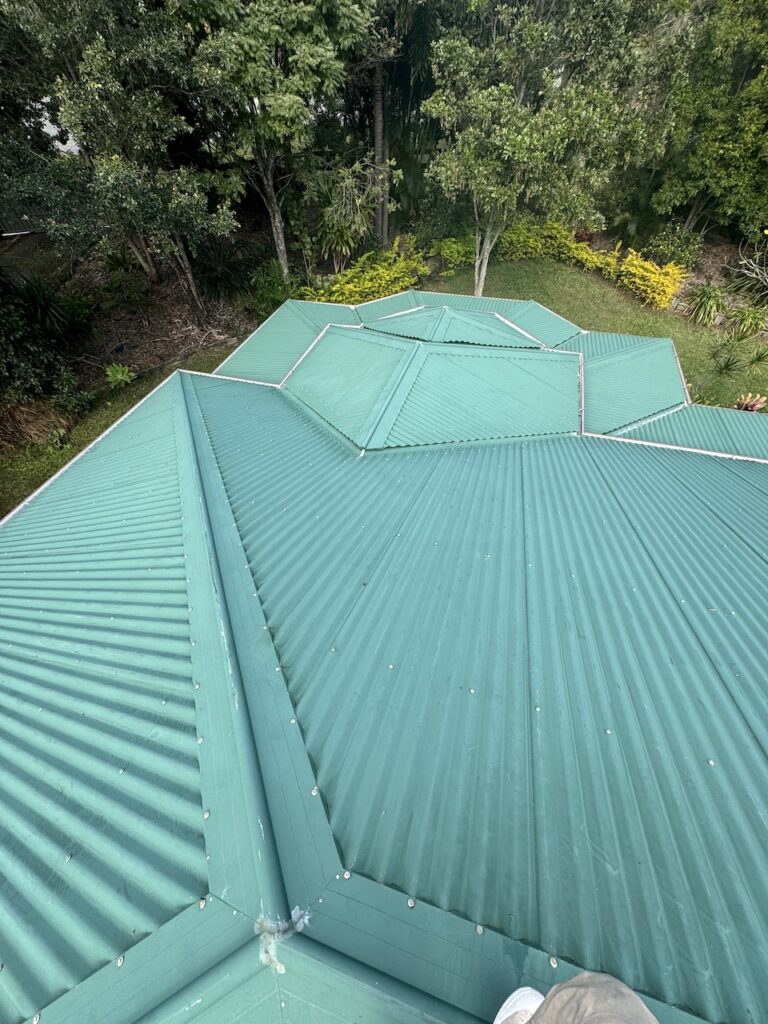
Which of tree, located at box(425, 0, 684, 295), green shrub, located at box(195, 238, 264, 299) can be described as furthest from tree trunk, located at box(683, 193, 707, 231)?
green shrub, located at box(195, 238, 264, 299)

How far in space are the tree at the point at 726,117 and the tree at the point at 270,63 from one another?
37.8 ft

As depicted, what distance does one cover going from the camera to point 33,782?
2131 millimetres

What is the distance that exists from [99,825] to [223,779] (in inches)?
23.3

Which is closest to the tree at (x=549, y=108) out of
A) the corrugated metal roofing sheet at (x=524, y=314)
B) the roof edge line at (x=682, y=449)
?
the corrugated metal roofing sheet at (x=524, y=314)

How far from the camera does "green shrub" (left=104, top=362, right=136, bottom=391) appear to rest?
11656 mm

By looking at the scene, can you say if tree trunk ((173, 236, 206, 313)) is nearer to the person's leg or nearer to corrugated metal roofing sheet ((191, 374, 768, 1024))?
corrugated metal roofing sheet ((191, 374, 768, 1024))

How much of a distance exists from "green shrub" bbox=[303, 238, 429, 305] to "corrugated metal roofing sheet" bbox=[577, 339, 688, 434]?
9.15m

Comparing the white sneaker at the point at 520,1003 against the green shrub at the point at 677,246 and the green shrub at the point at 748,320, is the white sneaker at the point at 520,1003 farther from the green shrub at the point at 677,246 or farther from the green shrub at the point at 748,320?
the green shrub at the point at 677,246

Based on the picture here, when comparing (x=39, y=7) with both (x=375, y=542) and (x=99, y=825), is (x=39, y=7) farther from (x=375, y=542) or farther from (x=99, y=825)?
(x=99, y=825)

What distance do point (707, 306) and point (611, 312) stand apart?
3277 millimetres

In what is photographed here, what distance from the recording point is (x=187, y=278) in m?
13.2

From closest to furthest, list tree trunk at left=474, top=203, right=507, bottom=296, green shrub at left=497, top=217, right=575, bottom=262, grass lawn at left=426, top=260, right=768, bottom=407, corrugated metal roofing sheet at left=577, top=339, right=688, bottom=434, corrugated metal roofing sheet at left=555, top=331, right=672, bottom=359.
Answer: corrugated metal roofing sheet at left=577, top=339, right=688, bottom=434
corrugated metal roofing sheet at left=555, top=331, right=672, bottom=359
tree trunk at left=474, top=203, right=507, bottom=296
grass lawn at left=426, top=260, right=768, bottom=407
green shrub at left=497, top=217, right=575, bottom=262

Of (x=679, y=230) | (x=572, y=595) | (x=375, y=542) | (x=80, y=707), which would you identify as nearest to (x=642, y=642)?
(x=572, y=595)

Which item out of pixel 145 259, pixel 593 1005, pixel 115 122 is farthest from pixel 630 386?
pixel 145 259
